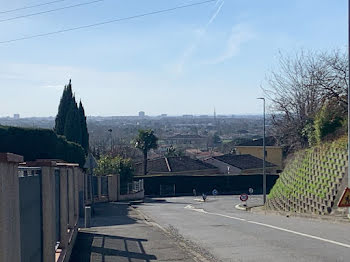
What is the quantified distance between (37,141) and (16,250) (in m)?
33.8

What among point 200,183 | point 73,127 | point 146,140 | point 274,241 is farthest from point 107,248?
point 146,140

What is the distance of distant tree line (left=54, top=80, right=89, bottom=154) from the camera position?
178 ft

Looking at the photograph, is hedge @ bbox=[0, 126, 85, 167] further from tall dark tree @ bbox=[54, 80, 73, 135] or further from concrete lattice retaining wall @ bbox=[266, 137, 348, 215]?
concrete lattice retaining wall @ bbox=[266, 137, 348, 215]

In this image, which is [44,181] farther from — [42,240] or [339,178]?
[339,178]

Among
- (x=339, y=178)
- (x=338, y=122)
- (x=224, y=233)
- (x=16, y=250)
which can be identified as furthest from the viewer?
(x=338, y=122)

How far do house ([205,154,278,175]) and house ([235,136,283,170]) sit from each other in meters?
1.54

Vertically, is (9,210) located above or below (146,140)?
above

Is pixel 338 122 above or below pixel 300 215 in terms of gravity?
above

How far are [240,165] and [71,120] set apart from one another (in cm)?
3072

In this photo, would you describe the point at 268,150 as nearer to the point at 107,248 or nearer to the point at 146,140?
the point at 146,140

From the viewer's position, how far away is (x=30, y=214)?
7.43 m

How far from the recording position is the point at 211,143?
19988 centimetres

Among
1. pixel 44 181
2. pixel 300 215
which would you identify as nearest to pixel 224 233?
pixel 300 215

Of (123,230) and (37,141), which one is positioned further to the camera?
(37,141)
